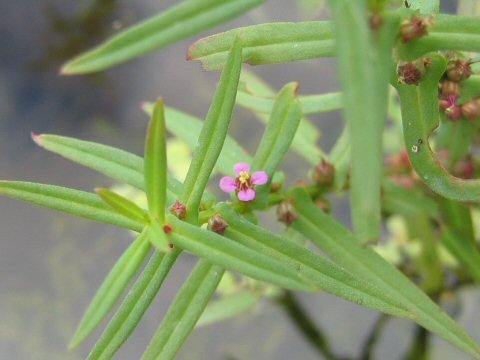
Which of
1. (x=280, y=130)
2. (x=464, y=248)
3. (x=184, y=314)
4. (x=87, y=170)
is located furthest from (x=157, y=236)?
(x=87, y=170)

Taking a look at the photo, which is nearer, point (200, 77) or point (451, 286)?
point (451, 286)

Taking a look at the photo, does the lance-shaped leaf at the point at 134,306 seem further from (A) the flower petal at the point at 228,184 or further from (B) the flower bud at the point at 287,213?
(B) the flower bud at the point at 287,213

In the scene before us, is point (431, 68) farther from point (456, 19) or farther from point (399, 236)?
point (399, 236)

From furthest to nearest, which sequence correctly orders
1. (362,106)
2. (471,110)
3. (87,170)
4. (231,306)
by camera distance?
(87,170) → (231,306) → (471,110) → (362,106)

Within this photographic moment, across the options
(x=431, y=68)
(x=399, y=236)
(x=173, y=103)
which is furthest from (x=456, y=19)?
(x=173, y=103)

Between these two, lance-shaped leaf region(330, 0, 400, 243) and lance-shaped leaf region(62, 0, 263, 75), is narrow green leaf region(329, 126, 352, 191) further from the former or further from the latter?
lance-shaped leaf region(330, 0, 400, 243)

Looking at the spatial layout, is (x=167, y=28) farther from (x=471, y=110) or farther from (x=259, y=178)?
(x=471, y=110)

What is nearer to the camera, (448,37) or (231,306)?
(448,37)
